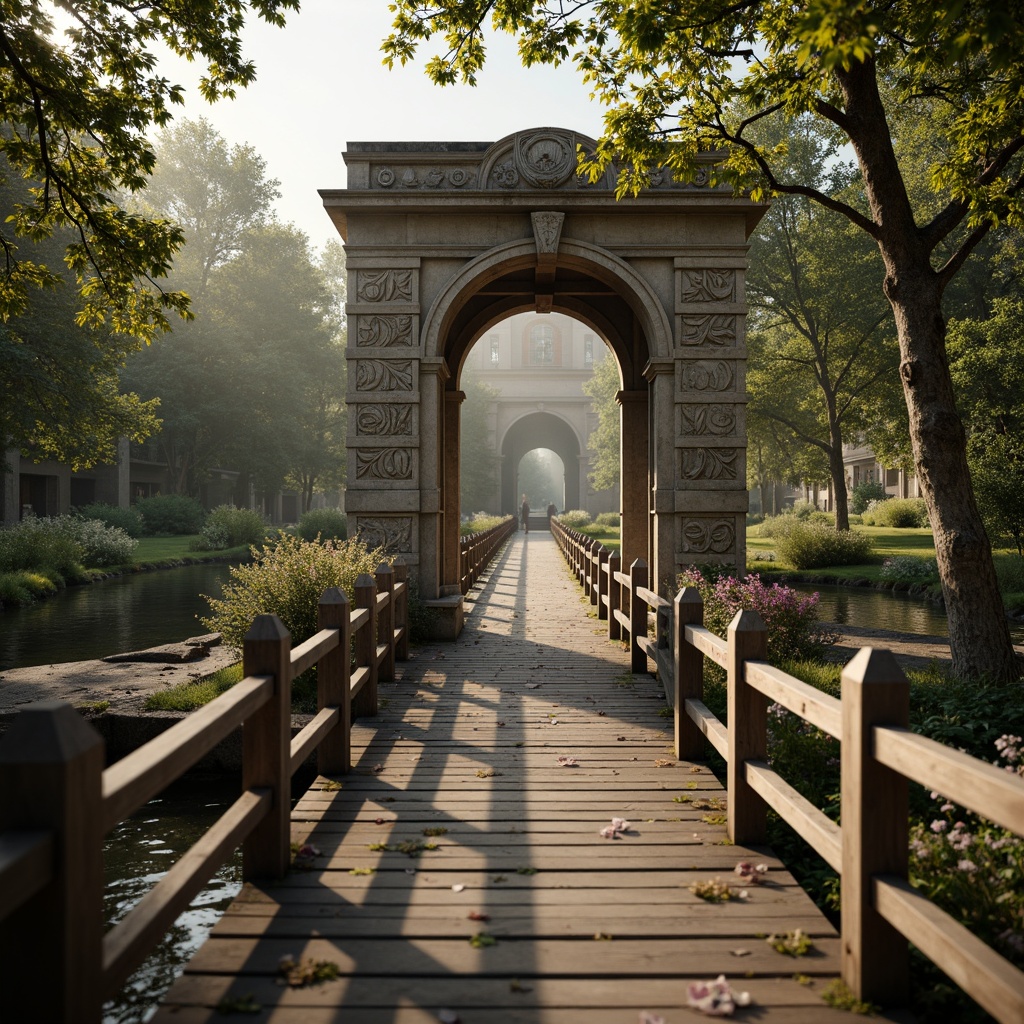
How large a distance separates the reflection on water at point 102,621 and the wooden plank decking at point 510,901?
6.04 meters

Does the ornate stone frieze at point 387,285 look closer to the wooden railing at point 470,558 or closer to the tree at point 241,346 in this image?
the wooden railing at point 470,558

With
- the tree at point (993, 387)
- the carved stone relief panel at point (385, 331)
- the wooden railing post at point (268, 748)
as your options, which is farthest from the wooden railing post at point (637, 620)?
the tree at point (993, 387)

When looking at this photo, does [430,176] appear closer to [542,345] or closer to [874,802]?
[874,802]

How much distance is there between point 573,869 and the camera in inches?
155

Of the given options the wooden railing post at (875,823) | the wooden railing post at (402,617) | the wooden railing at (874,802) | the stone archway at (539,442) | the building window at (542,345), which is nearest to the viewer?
the wooden railing at (874,802)

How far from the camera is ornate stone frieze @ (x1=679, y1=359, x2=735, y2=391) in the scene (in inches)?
422

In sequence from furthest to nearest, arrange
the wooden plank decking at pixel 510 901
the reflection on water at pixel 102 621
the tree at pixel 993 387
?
the tree at pixel 993 387 → the reflection on water at pixel 102 621 → the wooden plank decking at pixel 510 901

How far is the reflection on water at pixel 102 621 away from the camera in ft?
39.5

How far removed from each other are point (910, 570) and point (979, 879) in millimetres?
18462

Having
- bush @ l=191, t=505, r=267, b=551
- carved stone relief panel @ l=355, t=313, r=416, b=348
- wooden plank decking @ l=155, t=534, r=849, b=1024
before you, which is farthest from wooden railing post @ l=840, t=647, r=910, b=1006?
bush @ l=191, t=505, r=267, b=551

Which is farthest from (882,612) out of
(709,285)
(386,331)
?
(386,331)

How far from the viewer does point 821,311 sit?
1038 inches

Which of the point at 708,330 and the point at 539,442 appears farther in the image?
the point at 539,442

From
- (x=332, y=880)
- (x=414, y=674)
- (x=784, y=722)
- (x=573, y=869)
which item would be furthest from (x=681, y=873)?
(x=414, y=674)
